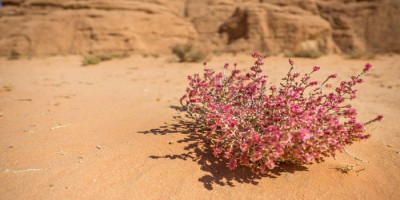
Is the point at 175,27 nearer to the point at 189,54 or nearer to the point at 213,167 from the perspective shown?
the point at 189,54

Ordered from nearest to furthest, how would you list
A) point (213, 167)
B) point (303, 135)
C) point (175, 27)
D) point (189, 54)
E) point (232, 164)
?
1. point (303, 135)
2. point (232, 164)
3. point (213, 167)
4. point (189, 54)
5. point (175, 27)

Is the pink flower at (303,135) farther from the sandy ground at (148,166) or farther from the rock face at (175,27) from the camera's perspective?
the rock face at (175,27)

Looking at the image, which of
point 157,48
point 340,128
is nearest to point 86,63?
point 157,48

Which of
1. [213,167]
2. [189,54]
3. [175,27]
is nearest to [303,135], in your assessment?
[213,167]

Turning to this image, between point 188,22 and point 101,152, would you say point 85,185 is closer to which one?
point 101,152

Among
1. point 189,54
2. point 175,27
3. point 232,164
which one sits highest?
point 175,27

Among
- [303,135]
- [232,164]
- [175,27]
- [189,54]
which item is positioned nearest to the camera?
[303,135]

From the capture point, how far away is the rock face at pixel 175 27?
56.1ft

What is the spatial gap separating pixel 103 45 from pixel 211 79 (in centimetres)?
1706

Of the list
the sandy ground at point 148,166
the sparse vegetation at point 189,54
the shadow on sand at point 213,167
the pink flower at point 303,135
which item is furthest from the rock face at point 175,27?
the pink flower at point 303,135

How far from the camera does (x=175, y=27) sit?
826 inches

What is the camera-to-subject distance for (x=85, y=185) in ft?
5.96

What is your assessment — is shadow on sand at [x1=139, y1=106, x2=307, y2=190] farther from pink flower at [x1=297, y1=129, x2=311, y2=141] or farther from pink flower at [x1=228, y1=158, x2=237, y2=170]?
pink flower at [x1=297, y1=129, x2=311, y2=141]

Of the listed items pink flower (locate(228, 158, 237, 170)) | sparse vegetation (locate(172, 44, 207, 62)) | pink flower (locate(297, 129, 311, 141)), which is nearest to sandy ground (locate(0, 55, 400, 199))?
pink flower (locate(228, 158, 237, 170))
